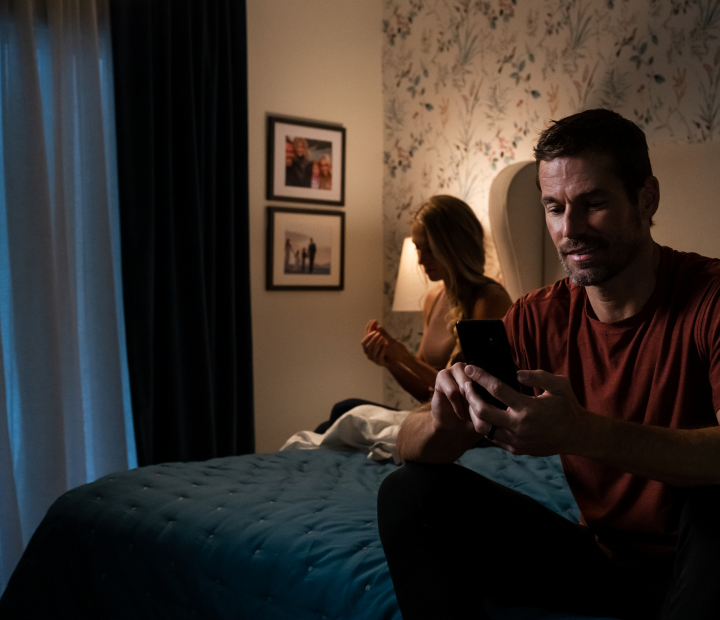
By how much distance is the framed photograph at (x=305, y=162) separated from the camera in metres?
3.52

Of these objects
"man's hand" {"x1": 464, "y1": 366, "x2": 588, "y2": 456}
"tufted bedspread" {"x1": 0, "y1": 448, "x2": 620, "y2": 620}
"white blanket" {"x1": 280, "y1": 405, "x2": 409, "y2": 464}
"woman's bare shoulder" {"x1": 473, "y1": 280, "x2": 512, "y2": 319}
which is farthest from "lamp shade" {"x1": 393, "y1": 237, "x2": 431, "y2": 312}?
"man's hand" {"x1": 464, "y1": 366, "x2": 588, "y2": 456}

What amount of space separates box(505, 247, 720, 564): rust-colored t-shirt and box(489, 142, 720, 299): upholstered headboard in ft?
4.24

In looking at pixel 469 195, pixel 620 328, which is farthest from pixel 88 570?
pixel 469 195

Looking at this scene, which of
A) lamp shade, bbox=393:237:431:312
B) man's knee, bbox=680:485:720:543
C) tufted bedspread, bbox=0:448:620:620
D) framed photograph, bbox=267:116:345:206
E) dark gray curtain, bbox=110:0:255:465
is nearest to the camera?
man's knee, bbox=680:485:720:543

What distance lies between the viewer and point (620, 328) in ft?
4.13

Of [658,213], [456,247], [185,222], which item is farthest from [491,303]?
[185,222]

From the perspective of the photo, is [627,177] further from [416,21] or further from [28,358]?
[416,21]

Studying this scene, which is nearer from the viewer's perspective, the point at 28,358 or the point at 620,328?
the point at 620,328

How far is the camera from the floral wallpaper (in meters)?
2.62

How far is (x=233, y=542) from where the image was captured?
62.0 inches

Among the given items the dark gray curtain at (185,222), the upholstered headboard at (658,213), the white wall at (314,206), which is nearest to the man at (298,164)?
the white wall at (314,206)

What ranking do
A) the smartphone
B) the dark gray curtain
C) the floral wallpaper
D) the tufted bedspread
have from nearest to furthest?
the smartphone
the tufted bedspread
the floral wallpaper
the dark gray curtain

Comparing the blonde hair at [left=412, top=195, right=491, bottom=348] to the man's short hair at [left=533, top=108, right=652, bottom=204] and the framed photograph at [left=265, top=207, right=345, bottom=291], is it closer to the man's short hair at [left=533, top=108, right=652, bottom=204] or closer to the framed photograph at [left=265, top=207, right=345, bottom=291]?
the framed photograph at [left=265, top=207, right=345, bottom=291]

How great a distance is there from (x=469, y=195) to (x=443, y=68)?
649 millimetres
